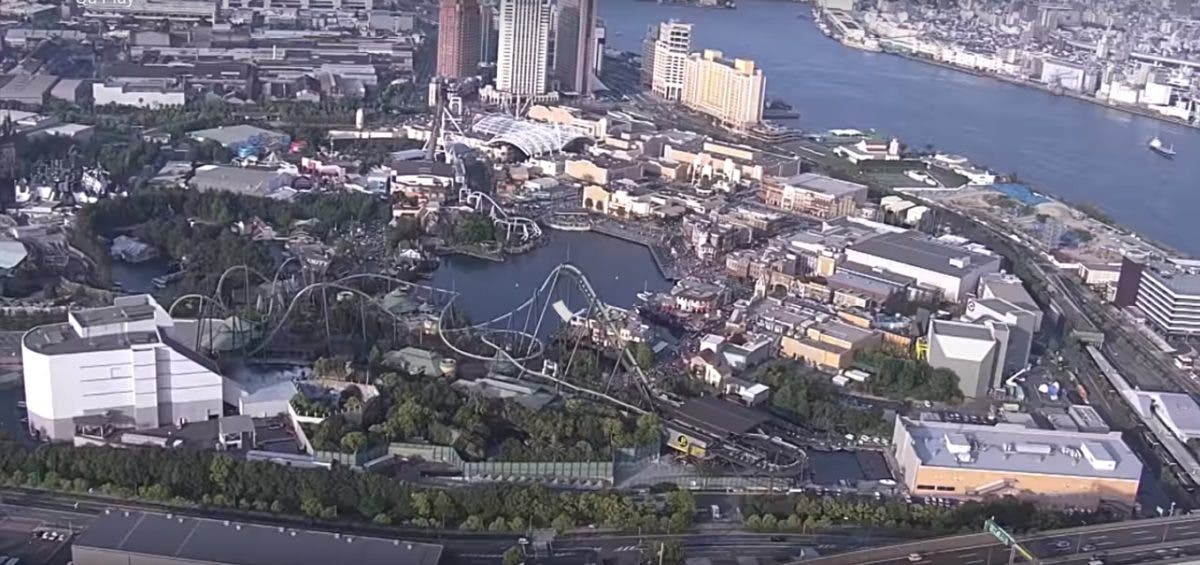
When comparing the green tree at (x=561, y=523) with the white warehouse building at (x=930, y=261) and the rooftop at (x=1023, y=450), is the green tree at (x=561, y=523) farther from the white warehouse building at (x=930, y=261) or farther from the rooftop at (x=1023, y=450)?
the white warehouse building at (x=930, y=261)

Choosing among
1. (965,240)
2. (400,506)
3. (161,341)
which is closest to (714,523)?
(400,506)

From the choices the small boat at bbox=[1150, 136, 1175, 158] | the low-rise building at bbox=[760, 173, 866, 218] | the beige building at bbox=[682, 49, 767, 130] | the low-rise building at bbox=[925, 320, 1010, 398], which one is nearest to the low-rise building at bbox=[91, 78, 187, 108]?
the beige building at bbox=[682, 49, 767, 130]

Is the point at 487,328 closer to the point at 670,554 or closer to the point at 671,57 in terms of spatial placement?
the point at 670,554

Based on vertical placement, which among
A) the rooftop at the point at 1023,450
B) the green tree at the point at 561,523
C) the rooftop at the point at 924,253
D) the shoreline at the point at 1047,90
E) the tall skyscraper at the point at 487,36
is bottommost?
the green tree at the point at 561,523

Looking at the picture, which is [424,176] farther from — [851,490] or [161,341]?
[851,490]

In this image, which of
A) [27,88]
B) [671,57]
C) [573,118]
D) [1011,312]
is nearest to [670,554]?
[1011,312]

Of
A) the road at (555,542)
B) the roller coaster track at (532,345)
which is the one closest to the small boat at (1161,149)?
the roller coaster track at (532,345)

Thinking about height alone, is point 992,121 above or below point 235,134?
above
